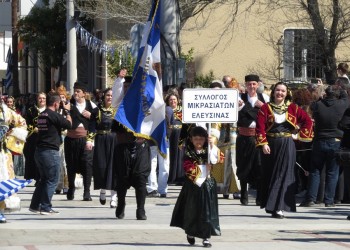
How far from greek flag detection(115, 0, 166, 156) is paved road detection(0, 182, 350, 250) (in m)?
1.20

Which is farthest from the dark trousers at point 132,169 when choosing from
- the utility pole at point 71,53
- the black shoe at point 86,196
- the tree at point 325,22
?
the utility pole at point 71,53

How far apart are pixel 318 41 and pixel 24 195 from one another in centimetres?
966

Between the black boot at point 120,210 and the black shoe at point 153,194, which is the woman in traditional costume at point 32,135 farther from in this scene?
the black boot at point 120,210

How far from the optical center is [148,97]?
14.8 metres

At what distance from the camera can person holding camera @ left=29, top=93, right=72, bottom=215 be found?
15.6 m

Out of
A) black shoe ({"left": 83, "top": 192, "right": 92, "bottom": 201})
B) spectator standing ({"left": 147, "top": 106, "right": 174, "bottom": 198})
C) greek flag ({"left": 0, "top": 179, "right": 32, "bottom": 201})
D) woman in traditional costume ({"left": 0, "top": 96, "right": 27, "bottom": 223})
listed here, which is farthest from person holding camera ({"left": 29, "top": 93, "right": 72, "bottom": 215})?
spectator standing ({"left": 147, "top": 106, "right": 174, "bottom": 198})

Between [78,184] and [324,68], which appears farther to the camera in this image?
[324,68]

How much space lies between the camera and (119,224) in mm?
14328

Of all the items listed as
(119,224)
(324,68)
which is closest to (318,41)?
(324,68)

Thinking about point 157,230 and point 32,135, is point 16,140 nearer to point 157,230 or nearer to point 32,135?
point 157,230

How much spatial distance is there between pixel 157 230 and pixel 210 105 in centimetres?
183

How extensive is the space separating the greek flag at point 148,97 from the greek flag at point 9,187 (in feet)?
5.48

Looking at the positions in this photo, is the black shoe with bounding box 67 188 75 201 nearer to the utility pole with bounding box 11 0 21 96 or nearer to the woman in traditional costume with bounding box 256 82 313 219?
the woman in traditional costume with bounding box 256 82 313 219

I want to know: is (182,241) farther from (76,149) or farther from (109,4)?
(109,4)
